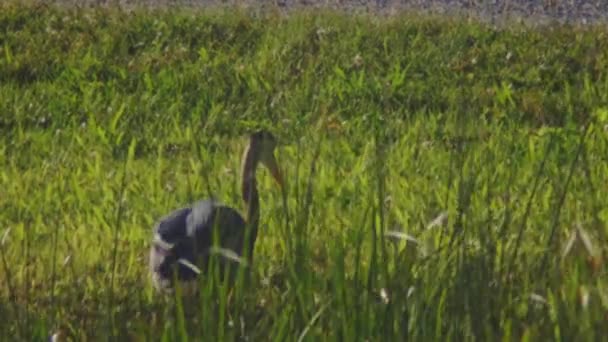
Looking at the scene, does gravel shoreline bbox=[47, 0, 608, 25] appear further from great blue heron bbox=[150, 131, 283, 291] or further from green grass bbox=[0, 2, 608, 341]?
great blue heron bbox=[150, 131, 283, 291]

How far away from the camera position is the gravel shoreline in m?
9.92

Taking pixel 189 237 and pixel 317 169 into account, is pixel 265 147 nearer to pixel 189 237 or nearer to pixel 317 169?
pixel 189 237

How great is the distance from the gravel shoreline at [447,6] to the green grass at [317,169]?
61 centimetres

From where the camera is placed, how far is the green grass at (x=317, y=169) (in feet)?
9.71

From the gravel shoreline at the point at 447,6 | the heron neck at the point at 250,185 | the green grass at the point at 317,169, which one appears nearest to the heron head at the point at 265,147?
the heron neck at the point at 250,185

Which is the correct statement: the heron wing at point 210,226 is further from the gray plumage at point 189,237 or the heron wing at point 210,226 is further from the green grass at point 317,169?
the green grass at point 317,169

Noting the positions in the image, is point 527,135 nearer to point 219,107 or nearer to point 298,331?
point 219,107

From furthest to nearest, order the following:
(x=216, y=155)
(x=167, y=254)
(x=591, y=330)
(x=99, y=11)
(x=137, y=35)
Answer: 1. (x=99, y=11)
2. (x=137, y=35)
3. (x=216, y=155)
4. (x=167, y=254)
5. (x=591, y=330)

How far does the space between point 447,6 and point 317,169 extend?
16.5ft

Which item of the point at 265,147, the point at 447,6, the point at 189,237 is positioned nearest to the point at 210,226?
the point at 189,237

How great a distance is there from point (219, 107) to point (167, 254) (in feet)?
9.79

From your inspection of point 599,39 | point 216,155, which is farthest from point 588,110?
point 216,155

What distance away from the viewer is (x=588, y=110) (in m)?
7.23

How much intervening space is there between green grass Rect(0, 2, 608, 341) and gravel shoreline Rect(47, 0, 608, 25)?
1.99ft
